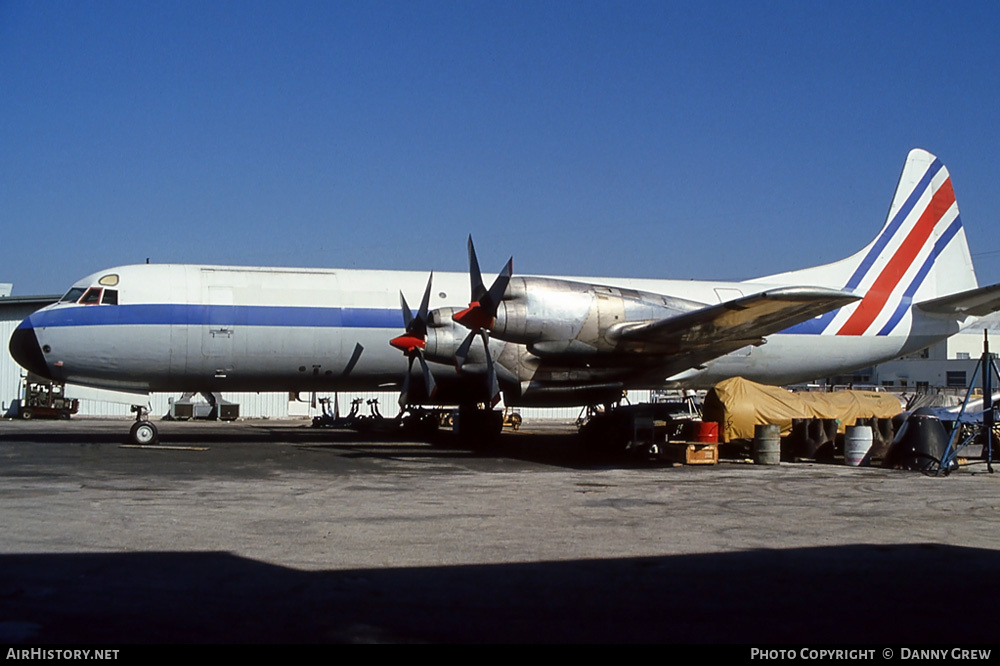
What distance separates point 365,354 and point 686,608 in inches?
633

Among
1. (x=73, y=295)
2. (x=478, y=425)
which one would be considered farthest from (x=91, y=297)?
(x=478, y=425)

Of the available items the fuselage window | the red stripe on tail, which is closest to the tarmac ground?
the fuselage window

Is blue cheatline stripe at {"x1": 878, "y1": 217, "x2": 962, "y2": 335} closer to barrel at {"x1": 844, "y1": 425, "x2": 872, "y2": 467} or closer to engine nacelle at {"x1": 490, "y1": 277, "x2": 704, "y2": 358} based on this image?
barrel at {"x1": 844, "y1": 425, "x2": 872, "y2": 467}

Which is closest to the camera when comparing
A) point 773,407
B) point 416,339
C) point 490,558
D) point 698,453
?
point 490,558

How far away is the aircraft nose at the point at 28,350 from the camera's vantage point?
19.7 meters

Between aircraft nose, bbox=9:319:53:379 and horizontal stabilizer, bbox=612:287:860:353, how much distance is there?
1313cm

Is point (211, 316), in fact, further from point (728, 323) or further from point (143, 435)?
point (728, 323)

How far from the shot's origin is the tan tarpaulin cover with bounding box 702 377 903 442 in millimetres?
19781

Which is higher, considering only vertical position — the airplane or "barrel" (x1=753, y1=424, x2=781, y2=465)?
the airplane

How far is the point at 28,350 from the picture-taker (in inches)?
778

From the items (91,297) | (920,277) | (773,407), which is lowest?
(773,407)

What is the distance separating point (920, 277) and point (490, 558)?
21410mm

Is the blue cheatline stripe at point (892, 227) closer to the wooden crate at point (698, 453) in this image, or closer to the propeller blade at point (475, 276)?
the wooden crate at point (698, 453)

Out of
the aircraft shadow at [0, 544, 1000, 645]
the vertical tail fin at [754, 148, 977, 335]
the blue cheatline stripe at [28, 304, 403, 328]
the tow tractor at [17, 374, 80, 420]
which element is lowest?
the aircraft shadow at [0, 544, 1000, 645]
